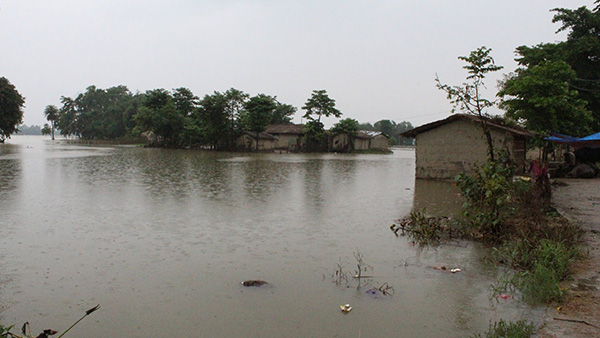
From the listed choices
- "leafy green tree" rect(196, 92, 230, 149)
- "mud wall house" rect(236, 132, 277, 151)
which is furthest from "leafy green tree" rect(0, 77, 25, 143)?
"mud wall house" rect(236, 132, 277, 151)

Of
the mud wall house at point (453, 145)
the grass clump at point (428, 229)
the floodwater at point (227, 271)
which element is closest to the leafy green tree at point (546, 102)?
the mud wall house at point (453, 145)

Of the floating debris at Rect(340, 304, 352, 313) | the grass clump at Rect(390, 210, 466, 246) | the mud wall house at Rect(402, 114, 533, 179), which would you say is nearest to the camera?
the floating debris at Rect(340, 304, 352, 313)

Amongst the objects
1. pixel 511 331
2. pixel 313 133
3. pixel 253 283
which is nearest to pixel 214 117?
Result: pixel 313 133

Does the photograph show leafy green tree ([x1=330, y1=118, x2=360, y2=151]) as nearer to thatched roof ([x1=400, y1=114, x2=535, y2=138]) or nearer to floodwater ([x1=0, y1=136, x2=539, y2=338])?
thatched roof ([x1=400, y1=114, x2=535, y2=138])

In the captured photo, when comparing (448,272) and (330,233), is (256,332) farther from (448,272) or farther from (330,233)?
(330,233)

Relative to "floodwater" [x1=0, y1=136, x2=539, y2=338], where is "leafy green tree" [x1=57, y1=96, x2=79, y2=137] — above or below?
above

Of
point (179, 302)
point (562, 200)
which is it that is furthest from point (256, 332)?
point (562, 200)

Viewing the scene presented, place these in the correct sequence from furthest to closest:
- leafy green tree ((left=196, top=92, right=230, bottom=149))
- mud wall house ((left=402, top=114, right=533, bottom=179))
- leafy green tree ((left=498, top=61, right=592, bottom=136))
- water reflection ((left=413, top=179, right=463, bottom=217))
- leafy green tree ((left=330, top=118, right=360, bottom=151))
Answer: leafy green tree ((left=330, top=118, right=360, bottom=151)) < leafy green tree ((left=196, top=92, right=230, bottom=149)) < leafy green tree ((left=498, top=61, right=592, bottom=136)) < mud wall house ((left=402, top=114, right=533, bottom=179)) < water reflection ((left=413, top=179, right=463, bottom=217))

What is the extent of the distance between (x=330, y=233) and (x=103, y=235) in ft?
13.4

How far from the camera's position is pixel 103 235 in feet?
26.0

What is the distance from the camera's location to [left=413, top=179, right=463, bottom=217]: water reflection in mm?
10734

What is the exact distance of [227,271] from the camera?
6.02 m

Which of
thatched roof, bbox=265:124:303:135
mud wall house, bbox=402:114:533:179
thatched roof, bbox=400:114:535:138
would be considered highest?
thatched roof, bbox=265:124:303:135

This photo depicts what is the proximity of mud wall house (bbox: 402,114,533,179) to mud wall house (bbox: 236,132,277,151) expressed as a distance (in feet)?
105
